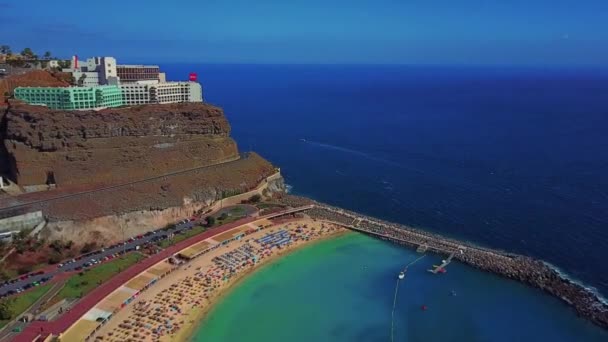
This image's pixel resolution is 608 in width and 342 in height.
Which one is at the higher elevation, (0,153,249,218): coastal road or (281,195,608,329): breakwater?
(0,153,249,218): coastal road

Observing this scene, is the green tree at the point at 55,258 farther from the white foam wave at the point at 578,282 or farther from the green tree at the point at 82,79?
the white foam wave at the point at 578,282

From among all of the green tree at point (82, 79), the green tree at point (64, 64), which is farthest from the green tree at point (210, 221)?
the green tree at point (64, 64)

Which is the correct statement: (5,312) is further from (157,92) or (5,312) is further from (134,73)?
(134,73)

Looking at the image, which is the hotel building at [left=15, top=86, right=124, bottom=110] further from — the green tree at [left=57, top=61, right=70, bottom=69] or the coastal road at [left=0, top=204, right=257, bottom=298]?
the coastal road at [left=0, top=204, right=257, bottom=298]

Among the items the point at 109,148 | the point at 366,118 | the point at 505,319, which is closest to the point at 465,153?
the point at 366,118

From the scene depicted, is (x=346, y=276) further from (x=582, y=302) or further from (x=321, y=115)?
(x=321, y=115)

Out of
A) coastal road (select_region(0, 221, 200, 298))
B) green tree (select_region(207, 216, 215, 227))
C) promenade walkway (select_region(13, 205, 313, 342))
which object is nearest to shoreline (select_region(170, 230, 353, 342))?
promenade walkway (select_region(13, 205, 313, 342))
